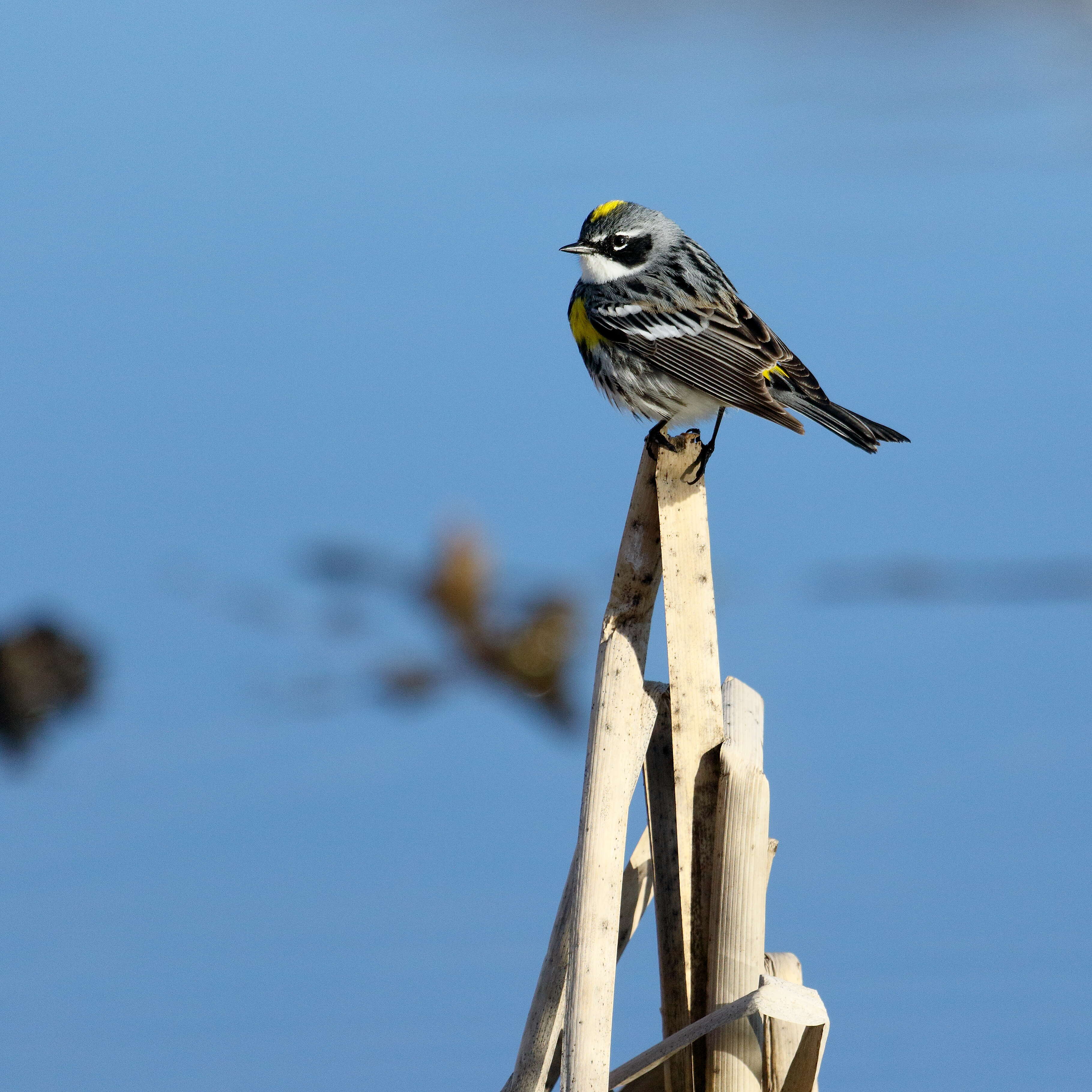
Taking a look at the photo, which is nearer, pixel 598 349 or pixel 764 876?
pixel 764 876

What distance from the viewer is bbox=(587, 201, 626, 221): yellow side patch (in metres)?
4.38

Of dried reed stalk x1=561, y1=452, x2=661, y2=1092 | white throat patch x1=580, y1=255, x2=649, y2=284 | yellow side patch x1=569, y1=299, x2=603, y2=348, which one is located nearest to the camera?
dried reed stalk x1=561, y1=452, x2=661, y2=1092

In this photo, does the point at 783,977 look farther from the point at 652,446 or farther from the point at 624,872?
the point at 652,446

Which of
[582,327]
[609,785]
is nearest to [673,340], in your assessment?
[582,327]

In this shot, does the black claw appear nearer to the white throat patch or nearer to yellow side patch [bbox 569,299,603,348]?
yellow side patch [bbox 569,299,603,348]

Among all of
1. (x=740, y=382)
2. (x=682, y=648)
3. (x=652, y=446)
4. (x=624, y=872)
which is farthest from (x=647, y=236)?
(x=624, y=872)

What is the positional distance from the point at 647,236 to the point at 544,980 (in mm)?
2863

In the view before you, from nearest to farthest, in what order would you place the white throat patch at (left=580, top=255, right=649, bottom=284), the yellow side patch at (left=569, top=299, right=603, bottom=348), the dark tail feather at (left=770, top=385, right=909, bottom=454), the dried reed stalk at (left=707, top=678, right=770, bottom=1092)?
the dried reed stalk at (left=707, top=678, right=770, bottom=1092) < the dark tail feather at (left=770, top=385, right=909, bottom=454) < the yellow side patch at (left=569, top=299, right=603, bottom=348) < the white throat patch at (left=580, top=255, right=649, bottom=284)

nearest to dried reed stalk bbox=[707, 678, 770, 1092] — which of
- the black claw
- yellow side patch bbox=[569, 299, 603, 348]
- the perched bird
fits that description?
the black claw

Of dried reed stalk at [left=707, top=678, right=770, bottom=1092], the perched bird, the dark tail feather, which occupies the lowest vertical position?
dried reed stalk at [left=707, top=678, right=770, bottom=1092]

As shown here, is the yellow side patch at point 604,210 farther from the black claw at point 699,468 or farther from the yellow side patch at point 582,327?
the black claw at point 699,468

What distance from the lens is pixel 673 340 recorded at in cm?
384

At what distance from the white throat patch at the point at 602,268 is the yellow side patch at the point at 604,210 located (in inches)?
5.8

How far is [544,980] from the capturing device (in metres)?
2.64
